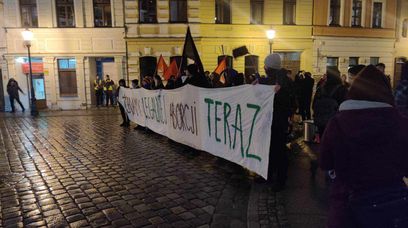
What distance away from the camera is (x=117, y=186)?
5.88 m

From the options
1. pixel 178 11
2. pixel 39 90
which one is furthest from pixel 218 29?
pixel 39 90

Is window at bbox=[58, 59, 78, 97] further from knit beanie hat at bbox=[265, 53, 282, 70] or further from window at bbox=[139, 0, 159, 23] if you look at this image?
knit beanie hat at bbox=[265, 53, 282, 70]

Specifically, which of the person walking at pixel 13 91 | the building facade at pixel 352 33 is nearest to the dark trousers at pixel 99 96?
the person walking at pixel 13 91

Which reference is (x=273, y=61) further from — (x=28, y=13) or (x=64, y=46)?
(x=28, y=13)

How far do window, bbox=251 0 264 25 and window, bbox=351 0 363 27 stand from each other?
7.23m

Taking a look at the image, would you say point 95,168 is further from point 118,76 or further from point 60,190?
point 118,76

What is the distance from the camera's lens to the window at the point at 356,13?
25344 mm

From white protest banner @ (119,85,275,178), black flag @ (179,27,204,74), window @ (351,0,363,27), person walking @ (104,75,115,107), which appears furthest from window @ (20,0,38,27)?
window @ (351,0,363,27)

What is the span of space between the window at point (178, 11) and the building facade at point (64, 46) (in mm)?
3040

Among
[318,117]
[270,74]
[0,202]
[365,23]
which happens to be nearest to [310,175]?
[318,117]

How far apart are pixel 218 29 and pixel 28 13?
1139 cm

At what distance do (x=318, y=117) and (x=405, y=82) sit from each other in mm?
1985

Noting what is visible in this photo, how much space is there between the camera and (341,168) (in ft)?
7.87

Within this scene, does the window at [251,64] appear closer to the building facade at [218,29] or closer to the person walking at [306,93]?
the building facade at [218,29]
